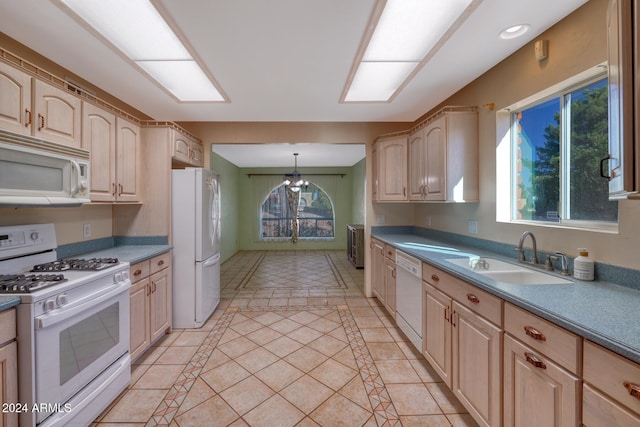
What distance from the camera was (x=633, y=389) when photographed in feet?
2.57

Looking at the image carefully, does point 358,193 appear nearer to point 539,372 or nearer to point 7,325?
point 539,372

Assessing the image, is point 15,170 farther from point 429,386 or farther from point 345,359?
point 429,386

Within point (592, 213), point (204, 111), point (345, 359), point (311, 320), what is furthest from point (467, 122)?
point (204, 111)

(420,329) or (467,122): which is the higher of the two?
(467,122)

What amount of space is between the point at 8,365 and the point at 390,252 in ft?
9.58

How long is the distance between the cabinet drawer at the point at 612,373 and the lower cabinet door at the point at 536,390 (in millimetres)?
76

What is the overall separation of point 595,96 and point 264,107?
2865 millimetres

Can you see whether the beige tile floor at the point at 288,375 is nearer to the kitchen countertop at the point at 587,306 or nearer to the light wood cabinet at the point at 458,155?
the kitchen countertop at the point at 587,306

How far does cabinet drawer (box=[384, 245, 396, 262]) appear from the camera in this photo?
2.92 meters

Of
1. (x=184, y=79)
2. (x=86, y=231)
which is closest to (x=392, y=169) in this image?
(x=184, y=79)

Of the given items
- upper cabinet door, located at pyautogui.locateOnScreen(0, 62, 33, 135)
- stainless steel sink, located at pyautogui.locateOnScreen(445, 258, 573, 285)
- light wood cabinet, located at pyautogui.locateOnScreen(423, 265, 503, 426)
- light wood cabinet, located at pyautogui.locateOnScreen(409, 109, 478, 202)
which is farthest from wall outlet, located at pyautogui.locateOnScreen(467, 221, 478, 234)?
upper cabinet door, located at pyautogui.locateOnScreen(0, 62, 33, 135)

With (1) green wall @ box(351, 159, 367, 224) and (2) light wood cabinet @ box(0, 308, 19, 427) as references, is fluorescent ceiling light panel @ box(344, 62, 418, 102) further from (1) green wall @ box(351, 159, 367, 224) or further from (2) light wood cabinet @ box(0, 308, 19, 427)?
(1) green wall @ box(351, 159, 367, 224)

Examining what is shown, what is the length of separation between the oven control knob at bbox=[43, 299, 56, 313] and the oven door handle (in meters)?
0.02

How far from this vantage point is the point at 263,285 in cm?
450
